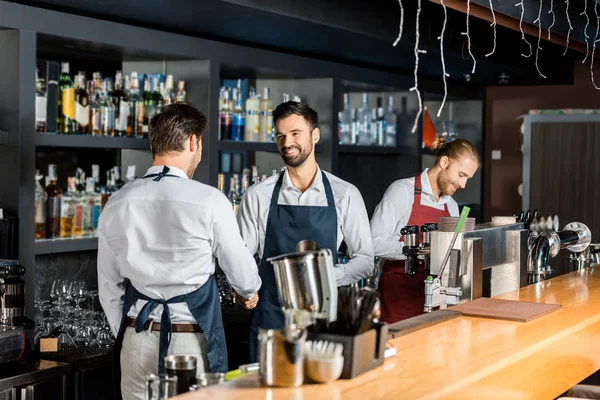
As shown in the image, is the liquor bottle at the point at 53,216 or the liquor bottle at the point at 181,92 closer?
the liquor bottle at the point at 53,216

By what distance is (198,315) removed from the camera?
282cm

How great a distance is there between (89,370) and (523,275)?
1762 mm

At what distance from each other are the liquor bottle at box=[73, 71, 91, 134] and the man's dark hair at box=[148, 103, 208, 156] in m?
1.16

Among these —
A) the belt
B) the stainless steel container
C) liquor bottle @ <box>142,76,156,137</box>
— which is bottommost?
the belt

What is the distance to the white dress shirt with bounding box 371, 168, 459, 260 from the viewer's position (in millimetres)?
3912

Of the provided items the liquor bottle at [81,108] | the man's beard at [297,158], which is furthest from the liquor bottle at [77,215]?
the man's beard at [297,158]

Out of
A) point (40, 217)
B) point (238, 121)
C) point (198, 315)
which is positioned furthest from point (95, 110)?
point (198, 315)

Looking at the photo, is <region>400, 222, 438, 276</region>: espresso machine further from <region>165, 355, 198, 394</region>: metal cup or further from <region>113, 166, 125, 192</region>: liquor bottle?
<region>113, 166, 125, 192</region>: liquor bottle

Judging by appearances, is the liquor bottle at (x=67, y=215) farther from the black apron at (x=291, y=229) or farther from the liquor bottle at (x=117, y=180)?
the black apron at (x=291, y=229)

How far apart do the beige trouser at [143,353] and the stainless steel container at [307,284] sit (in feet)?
2.90

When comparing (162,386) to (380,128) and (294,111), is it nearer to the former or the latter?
(294,111)

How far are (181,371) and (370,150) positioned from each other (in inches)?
170

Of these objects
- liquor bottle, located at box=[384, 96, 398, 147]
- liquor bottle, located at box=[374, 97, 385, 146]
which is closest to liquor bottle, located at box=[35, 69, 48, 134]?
liquor bottle, located at box=[374, 97, 385, 146]

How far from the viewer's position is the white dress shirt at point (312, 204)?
3459 millimetres
